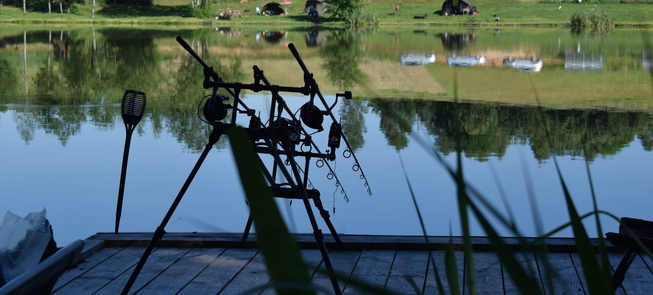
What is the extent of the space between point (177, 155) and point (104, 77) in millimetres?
8331

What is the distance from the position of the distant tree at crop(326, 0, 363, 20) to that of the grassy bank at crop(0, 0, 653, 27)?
0.80 metres

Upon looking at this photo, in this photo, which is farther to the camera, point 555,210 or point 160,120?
point 160,120

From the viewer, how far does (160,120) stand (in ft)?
35.7

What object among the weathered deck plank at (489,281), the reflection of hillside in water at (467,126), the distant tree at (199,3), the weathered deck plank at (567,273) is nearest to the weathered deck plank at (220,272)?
the weathered deck plank at (489,281)

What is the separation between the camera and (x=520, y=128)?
10555 millimetres

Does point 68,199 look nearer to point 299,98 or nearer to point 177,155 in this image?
point 177,155

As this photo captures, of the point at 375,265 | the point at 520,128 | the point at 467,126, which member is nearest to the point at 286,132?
the point at 375,265

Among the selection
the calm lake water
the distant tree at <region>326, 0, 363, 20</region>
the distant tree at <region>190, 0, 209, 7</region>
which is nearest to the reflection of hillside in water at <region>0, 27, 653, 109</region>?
the calm lake water

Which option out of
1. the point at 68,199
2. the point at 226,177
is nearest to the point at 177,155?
the point at 226,177

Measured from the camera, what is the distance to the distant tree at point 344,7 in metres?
50.5

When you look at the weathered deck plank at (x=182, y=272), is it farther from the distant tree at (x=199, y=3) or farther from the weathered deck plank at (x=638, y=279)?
the distant tree at (x=199, y=3)

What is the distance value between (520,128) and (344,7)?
41.6 metres

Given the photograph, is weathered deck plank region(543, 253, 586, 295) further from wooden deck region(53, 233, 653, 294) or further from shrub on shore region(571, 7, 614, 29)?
shrub on shore region(571, 7, 614, 29)

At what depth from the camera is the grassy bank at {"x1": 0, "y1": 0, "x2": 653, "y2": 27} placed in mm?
48281
